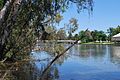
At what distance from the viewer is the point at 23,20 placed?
43.9 ft

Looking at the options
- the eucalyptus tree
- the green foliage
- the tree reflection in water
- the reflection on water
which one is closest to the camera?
the eucalyptus tree

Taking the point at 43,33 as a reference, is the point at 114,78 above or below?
below

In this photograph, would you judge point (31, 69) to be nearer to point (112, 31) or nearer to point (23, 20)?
point (23, 20)

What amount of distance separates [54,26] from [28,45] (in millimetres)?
4582

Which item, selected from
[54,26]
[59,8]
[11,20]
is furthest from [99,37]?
[11,20]

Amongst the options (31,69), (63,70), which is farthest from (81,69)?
(31,69)

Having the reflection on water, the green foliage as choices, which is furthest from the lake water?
the green foliage

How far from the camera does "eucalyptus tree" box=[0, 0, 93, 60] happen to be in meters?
6.18

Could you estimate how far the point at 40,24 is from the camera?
16672mm

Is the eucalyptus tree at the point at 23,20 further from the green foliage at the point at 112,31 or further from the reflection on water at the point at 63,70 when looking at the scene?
the green foliage at the point at 112,31

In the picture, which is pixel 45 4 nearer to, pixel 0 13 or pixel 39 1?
pixel 39 1

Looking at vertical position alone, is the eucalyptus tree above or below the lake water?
above

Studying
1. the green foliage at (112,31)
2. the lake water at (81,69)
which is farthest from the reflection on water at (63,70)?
the green foliage at (112,31)

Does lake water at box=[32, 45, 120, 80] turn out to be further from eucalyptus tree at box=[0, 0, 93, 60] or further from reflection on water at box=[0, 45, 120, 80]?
eucalyptus tree at box=[0, 0, 93, 60]
